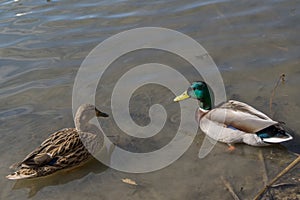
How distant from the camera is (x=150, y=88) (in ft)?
22.0

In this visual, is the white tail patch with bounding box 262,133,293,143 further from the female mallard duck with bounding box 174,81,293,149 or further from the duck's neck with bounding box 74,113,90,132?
the duck's neck with bounding box 74,113,90,132

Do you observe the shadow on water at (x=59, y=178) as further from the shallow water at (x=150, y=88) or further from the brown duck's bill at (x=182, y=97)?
the brown duck's bill at (x=182, y=97)

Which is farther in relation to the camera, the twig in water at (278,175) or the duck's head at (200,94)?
the duck's head at (200,94)

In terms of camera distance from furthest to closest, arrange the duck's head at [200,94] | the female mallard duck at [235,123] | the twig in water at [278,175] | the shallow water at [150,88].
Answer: the duck's head at [200,94], the female mallard duck at [235,123], the shallow water at [150,88], the twig in water at [278,175]

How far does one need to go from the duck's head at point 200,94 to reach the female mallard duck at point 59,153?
1316 millimetres

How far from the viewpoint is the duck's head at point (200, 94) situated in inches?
235

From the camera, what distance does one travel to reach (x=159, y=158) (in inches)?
214

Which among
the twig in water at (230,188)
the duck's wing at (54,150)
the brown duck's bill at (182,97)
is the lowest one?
the twig in water at (230,188)

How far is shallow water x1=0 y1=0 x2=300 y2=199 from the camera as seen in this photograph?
5070 mm

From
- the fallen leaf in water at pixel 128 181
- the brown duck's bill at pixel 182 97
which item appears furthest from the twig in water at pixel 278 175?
the brown duck's bill at pixel 182 97

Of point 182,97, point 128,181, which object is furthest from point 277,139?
point 128,181

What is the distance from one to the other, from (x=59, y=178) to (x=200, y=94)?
215cm

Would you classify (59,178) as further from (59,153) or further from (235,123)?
(235,123)

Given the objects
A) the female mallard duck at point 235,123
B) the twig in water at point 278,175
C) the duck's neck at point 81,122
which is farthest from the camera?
the duck's neck at point 81,122
